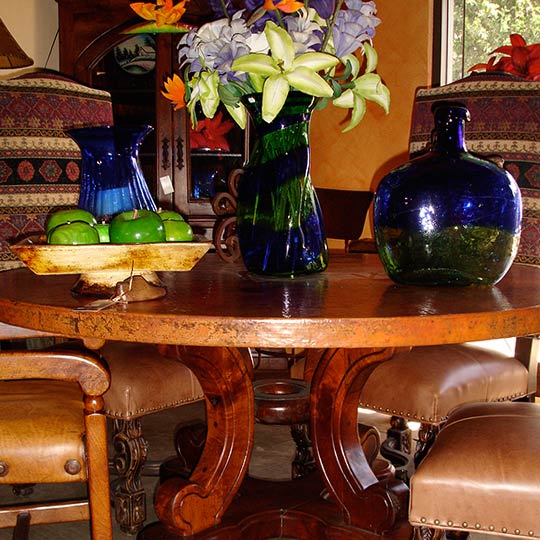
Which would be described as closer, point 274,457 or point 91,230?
point 91,230

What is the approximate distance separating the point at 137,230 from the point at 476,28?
10.2 ft

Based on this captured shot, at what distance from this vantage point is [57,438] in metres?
1.33

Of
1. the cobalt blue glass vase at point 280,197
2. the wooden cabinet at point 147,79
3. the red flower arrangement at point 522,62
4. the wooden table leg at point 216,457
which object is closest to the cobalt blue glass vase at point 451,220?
the cobalt blue glass vase at point 280,197

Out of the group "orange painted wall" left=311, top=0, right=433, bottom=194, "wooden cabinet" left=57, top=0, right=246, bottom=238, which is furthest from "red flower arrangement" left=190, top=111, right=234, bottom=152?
"orange painted wall" left=311, top=0, right=433, bottom=194

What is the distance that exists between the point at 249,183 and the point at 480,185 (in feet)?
1.38

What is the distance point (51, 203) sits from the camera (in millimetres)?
2451

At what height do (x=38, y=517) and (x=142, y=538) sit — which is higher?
(x=38, y=517)

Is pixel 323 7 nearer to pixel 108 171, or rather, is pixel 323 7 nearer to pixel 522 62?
pixel 108 171

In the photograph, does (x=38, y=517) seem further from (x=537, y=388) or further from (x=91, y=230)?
(x=537, y=388)

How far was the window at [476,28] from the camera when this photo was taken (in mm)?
3709

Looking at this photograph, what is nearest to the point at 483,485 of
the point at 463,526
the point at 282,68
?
the point at 463,526

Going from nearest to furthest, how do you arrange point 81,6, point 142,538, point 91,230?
point 91,230, point 142,538, point 81,6

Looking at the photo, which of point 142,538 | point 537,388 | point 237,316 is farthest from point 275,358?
point 237,316

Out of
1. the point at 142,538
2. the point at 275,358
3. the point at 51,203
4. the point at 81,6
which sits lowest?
the point at 275,358
